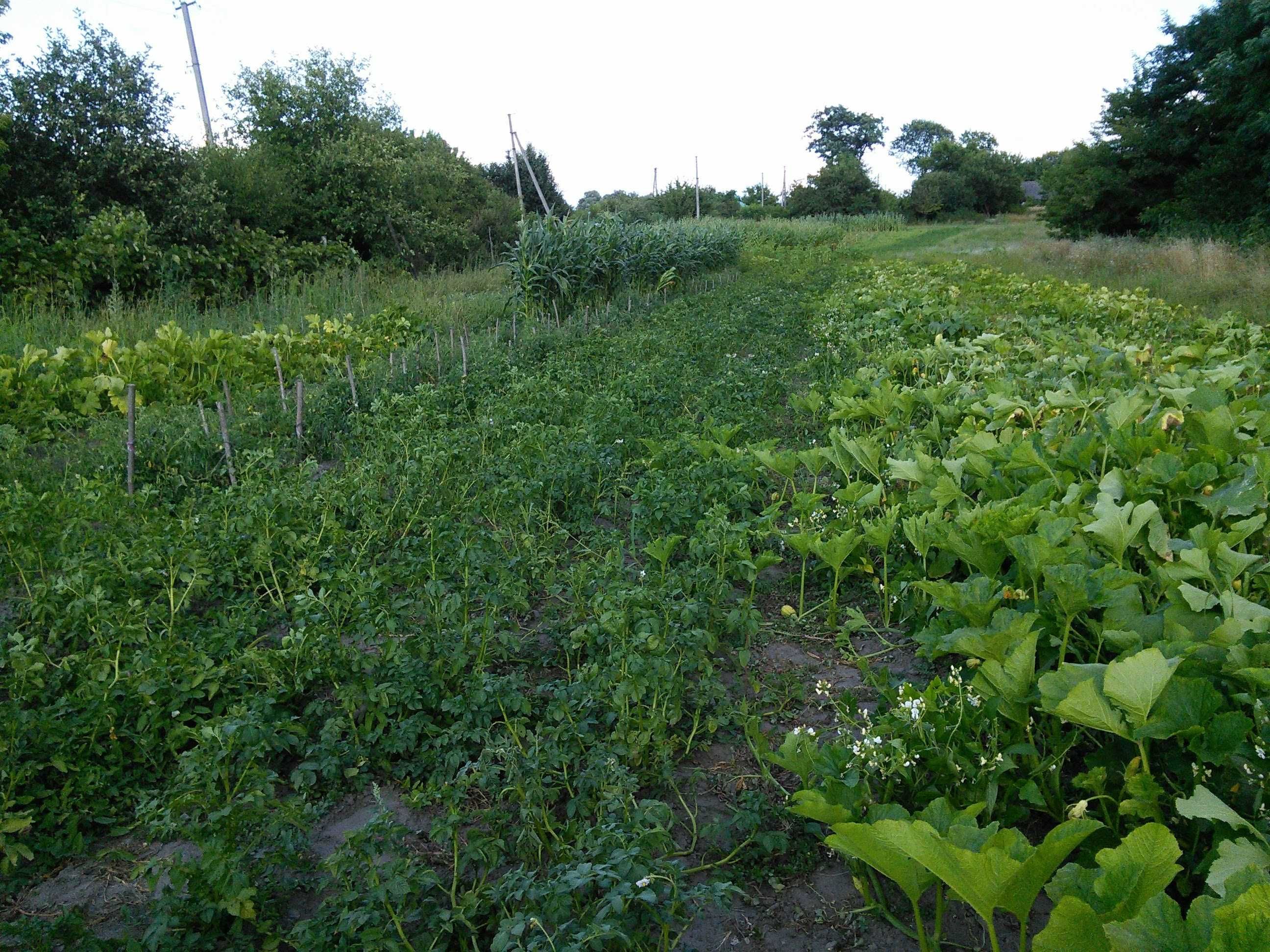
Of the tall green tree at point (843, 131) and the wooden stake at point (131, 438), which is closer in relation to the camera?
the wooden stake at point (131, 438)

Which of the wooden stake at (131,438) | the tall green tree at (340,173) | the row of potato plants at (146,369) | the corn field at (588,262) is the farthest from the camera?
the tall green tree at (340,173)

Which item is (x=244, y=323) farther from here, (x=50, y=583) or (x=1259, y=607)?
(x=1259, y=607)

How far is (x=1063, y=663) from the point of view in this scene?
2.28 m

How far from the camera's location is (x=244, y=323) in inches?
411

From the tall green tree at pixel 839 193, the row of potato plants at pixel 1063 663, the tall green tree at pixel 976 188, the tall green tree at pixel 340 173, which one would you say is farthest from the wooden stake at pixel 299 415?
the tall green tree at pixel 976 188

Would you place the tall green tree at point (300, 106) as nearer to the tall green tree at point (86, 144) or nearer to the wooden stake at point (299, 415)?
the tall green tree at point (86, 144)

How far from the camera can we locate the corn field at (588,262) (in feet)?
39.2

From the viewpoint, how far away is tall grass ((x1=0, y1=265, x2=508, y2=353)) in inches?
343

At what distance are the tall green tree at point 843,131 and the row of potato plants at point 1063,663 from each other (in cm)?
7425

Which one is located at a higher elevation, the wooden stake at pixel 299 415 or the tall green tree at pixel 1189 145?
the tall green tree at pixel 1189 145

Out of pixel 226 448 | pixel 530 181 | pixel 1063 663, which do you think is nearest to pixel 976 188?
pixel 530 181

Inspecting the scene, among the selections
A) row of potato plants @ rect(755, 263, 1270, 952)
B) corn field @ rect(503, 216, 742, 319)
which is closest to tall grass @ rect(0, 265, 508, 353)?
corn field @ rect(503, 216, 742, 319)

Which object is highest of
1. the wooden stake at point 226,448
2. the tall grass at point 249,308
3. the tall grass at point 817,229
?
the tall grass at point 817,229

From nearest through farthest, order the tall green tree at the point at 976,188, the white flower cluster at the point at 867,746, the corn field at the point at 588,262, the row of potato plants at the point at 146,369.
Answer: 1. the white flower cluster at the point at 867,746
2. the row of potato plants at the point at 146,369
3. the corn field at the point at 588,262
4. the tall green tree at the point at 976,188
